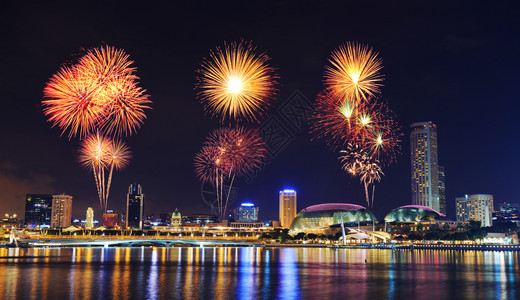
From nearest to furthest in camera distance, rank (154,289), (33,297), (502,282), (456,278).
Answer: (33,297)
(154,289)
(502,282)
(456,278)

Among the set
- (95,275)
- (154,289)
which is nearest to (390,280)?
(154,289)

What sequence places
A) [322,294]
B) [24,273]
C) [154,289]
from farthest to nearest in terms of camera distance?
[24,273], [154,289], [322,294]

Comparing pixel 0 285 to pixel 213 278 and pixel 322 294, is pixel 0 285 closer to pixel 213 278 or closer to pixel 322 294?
pixel 213 278

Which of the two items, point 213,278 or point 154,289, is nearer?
point 154,289

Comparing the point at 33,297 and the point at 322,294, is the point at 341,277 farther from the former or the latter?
the point at 33,297

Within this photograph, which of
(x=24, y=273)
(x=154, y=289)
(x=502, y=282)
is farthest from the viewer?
(x=24, y=273)

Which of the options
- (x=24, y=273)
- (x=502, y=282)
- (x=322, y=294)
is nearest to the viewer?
(x=322, y=294)

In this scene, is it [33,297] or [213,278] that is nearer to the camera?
[33,297]

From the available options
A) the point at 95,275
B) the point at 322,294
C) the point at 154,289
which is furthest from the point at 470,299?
the point at 95,275
